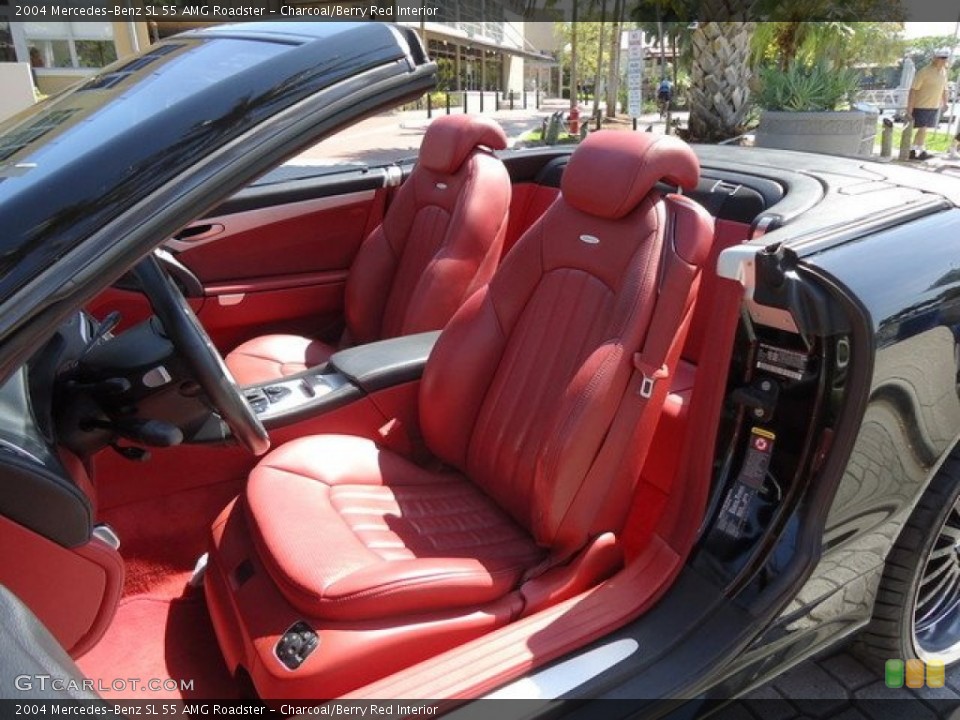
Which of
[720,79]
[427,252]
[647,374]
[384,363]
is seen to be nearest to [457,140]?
[427,252]

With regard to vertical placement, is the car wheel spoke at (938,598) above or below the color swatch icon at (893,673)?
above

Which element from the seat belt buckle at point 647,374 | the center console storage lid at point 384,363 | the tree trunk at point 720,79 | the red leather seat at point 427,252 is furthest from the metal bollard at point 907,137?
the seat belt buckle at point 647,374

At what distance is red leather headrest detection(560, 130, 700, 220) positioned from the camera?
1.62 meters

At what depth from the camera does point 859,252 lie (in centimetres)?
137

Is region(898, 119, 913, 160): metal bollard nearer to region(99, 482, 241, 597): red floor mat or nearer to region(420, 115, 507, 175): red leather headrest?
region(420, 115, 507, 175): red leather headrest

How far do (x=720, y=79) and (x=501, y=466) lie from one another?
7516 millimetres

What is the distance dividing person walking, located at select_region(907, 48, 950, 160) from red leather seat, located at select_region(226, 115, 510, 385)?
887 cm

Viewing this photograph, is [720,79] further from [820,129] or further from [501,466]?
[501,466]

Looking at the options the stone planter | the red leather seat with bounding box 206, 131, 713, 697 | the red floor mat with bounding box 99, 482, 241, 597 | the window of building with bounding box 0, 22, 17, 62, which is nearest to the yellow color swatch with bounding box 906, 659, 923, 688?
the red leather seat with bounding box 206, 131, 713, 697

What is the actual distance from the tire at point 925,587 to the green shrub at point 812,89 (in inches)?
225

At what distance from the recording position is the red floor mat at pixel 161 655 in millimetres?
1616

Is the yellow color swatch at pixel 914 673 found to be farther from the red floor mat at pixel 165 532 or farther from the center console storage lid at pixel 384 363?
the red floor mat at pixel 165 532

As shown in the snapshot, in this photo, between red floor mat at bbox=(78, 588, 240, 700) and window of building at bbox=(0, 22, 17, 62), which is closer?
red floor mat at bbox=(78, 588, 240, 700)

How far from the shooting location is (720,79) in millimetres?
8039
